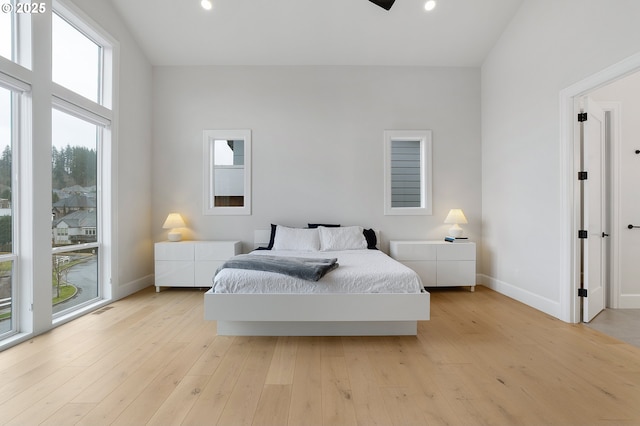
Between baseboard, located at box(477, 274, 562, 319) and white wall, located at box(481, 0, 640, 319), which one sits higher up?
white wall, located at box(481, 0, 640, 319)

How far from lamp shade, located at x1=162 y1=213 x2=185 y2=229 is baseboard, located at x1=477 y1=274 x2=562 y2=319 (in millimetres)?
4287

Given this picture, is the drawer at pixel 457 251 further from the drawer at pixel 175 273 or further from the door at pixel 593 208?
the drawer at pixel 175 273

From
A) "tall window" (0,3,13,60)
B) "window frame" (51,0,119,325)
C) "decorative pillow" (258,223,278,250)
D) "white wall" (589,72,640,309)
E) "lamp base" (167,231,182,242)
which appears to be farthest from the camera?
"lamp base" (167,231,182,242)

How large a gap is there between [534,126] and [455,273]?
195cm

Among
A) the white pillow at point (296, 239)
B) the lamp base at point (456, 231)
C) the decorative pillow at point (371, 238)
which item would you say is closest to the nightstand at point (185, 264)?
the white pillow at point (296, 239)

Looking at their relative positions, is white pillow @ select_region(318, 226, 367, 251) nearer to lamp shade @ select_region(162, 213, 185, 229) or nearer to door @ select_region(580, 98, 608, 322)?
lamp shade @ select_region(162, 213, 185, 229)

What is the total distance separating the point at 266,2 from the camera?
351 centimetres

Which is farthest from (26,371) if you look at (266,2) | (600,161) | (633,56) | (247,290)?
(600,161)

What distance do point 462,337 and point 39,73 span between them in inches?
168

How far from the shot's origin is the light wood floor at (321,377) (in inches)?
60.1

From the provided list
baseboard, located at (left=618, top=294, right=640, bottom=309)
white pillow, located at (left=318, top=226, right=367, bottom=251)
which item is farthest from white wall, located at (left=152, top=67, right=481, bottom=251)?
baseboard, located at (left=618, top=294, right=640, bottom=309)

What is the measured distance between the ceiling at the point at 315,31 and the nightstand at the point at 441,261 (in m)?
2.63

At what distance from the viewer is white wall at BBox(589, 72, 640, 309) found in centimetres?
322

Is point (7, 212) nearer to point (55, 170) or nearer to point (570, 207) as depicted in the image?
point (55, 170)
